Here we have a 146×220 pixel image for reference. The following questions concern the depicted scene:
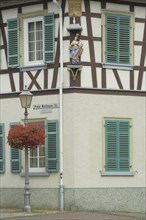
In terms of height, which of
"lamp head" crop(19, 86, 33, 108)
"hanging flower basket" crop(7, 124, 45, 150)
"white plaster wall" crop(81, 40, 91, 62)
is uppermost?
"white plaster wall" crop(81, 40, 91, 62)

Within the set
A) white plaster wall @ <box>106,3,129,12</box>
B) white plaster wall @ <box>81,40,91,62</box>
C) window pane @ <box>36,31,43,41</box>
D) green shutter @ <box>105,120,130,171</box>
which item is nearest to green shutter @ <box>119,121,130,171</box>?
green shutter @ <box>105,120,130,171</box>

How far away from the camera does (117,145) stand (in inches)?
887

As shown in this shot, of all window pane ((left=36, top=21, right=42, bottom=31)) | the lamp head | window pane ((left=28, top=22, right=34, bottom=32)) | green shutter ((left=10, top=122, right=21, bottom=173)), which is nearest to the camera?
the lamp head

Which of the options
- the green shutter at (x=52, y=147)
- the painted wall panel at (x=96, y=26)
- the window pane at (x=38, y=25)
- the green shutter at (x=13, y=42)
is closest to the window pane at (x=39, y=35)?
the window pane at (x=38, y=25)

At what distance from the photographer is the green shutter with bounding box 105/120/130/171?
22.4 metres

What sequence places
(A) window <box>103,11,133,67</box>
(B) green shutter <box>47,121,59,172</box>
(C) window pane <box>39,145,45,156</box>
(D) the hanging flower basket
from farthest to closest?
(C) window pane <box>39,145,45,156</box>
(A) window <box>103,11,133,67</box>
(B) green shutter <box>47,121,59,172</box>
(D) the hanging flower basket

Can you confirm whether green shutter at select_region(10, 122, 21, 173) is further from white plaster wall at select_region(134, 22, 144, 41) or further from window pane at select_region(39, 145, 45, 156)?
white plaster wall at select_region(134, 22, 144, 41)

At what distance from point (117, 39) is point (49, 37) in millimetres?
2316

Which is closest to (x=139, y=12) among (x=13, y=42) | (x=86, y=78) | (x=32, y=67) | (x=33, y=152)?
(x=86, y=78)

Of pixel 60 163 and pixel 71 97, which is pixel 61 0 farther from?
pixel 60 163

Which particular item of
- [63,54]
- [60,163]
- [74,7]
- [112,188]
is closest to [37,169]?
[60,163]

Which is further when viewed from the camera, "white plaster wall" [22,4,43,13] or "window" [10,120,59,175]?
"white plaster wall" [22,4,43,13]

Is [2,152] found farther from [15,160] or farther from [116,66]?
[116,66]

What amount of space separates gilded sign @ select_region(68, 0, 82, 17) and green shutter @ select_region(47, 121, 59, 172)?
3.59 meters
